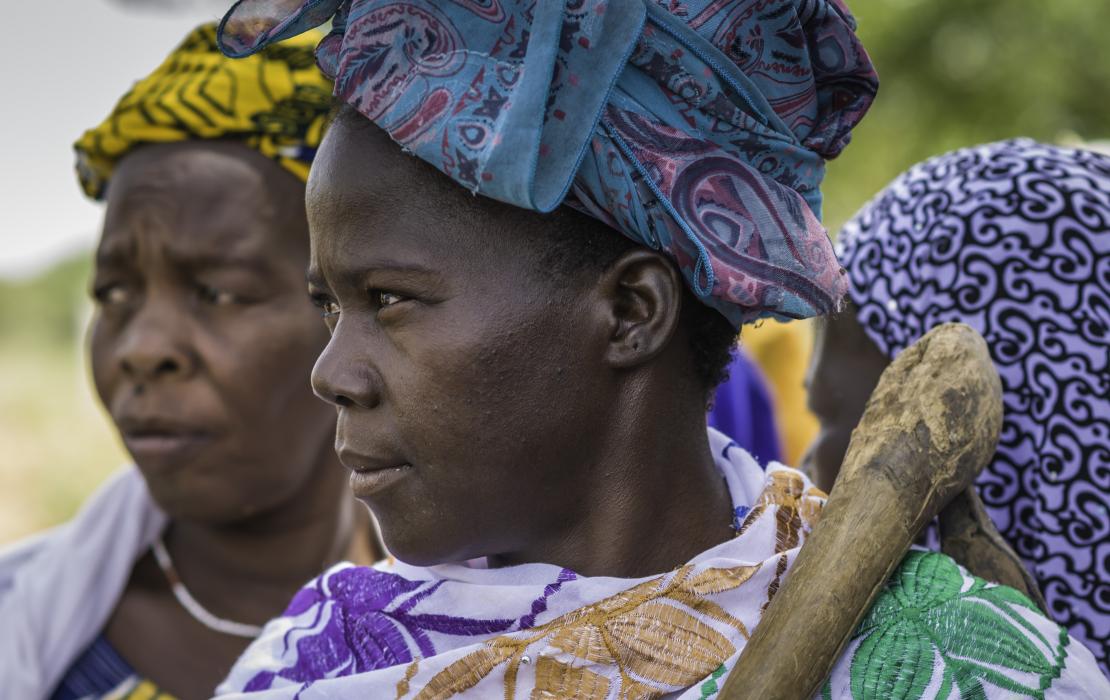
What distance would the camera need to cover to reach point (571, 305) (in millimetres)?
1899

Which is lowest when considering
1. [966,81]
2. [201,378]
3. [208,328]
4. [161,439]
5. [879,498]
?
[161,439]

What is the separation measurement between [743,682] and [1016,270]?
45.7 inches

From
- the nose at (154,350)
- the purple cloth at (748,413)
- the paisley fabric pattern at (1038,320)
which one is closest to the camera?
the paisley fabric pattern at (1038,320)

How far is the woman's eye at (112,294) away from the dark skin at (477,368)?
1.38 meters

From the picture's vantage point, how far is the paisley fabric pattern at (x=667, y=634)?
1.82 metres

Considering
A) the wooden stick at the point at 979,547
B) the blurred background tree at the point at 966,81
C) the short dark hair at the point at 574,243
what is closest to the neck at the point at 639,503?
the short dark hair at the point at 574,243

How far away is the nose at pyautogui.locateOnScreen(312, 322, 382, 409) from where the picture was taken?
6.14 ft

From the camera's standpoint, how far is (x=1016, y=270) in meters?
2.42

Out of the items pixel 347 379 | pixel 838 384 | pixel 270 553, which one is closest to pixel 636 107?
pixel 347 379

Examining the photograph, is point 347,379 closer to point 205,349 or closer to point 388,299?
point 388,299

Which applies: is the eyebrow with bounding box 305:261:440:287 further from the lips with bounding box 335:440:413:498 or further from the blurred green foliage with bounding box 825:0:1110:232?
the blurred green foliage with bounding box 825:0:1110:232

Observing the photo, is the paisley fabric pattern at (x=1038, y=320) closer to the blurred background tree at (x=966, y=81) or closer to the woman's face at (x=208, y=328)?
the woman's face at (x=208, y=328)

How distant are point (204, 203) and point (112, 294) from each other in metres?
0.36

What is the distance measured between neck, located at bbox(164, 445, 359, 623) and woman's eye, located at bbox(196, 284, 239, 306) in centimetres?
53
